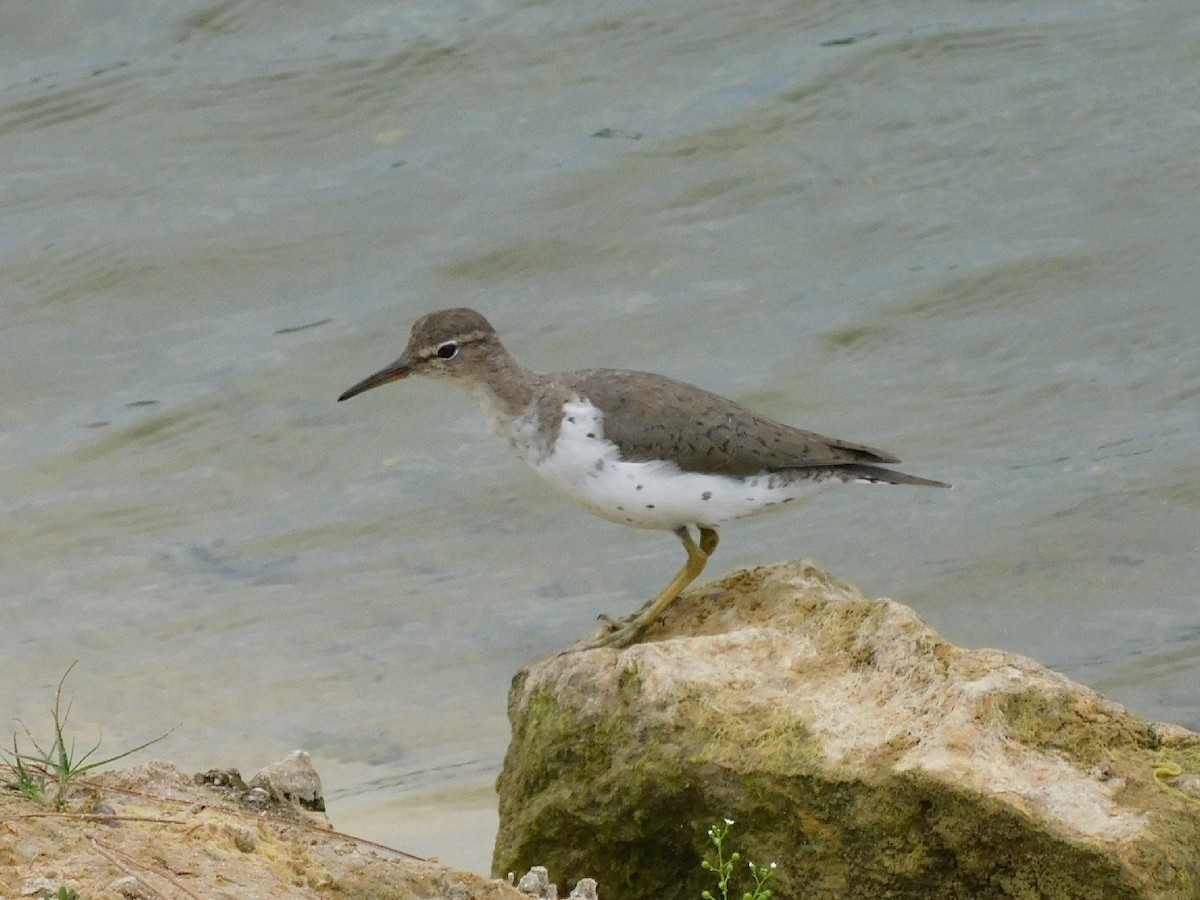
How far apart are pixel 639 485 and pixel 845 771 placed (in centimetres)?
204

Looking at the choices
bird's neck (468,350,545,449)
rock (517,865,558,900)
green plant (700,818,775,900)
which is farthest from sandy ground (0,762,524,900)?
bird's neck (468,350,545,449)

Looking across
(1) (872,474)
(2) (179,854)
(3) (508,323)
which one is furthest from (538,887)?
(3) (508,323)

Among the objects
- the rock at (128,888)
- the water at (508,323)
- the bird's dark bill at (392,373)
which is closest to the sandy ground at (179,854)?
the rock at (128,888)

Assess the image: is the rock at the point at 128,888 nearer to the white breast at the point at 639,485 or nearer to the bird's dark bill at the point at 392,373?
the white breast at the point at 639,485

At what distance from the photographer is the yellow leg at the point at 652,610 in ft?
20.4

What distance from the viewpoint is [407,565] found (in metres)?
9.31

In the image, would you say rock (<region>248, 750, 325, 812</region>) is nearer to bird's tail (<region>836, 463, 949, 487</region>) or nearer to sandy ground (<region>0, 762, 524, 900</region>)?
sandy ground (<region>0, 762, 524, 900</region>)

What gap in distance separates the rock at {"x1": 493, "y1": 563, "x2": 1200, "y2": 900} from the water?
1523 mm

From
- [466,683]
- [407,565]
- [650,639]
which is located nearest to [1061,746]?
[650,639]

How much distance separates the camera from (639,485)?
6379 millimetres

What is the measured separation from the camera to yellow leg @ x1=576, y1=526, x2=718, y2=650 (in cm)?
620

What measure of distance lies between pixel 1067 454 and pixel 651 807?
222 inches

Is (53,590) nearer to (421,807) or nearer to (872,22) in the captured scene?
(421,807)

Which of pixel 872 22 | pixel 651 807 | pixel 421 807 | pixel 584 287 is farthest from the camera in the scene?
pixel 872 22
